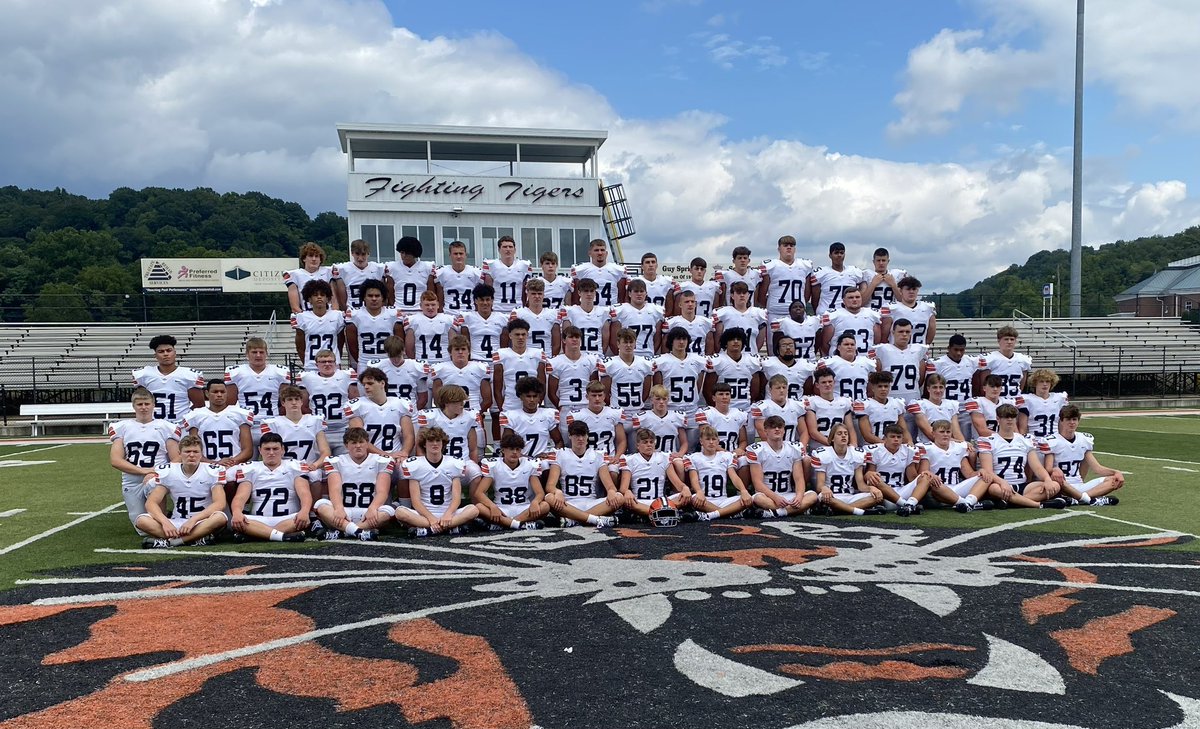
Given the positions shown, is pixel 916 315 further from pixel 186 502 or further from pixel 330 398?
pixel 186 502

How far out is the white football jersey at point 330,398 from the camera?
26.6 ft

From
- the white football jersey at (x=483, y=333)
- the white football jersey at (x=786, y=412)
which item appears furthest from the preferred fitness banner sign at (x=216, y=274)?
the white football jersey at (x=786, y=412)

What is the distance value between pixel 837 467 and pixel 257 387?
6.05m

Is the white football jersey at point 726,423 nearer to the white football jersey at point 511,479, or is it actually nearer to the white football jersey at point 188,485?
the white football jersey at point 511,479

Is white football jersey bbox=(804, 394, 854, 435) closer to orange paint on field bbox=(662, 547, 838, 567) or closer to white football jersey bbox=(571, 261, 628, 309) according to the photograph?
orange paint on field bbox=(662, 547, 838, 567)

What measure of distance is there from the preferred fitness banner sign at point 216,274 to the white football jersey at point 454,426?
2985cm

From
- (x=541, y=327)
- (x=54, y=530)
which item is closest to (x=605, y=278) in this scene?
(x=541, y=327)

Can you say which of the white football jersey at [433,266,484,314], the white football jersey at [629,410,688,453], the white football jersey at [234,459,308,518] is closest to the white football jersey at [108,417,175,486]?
the white football jersey at [234,459,308,518]

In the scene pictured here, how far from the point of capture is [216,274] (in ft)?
115

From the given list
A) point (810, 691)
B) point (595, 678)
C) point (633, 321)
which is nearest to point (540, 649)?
point (595, 678)

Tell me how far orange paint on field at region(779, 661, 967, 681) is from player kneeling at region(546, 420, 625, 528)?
3.74 m

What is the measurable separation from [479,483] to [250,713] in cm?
411

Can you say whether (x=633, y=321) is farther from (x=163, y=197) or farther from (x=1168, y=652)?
(x=163, y=197)

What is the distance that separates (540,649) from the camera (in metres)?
4.05
